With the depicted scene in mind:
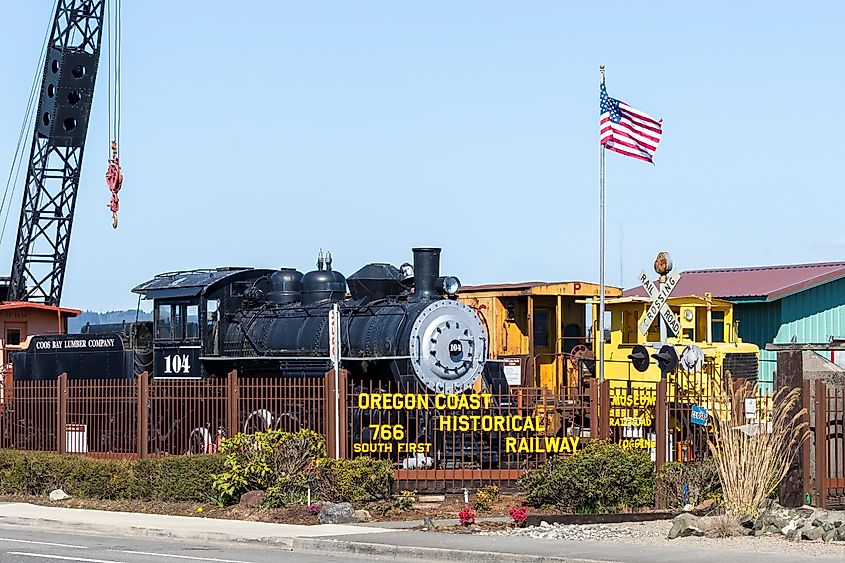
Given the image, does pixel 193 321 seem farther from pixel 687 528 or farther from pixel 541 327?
pixel 687 528

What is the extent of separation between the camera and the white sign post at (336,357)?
1995 centimetres

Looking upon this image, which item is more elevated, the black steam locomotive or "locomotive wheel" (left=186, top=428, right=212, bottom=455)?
the black steam locomotive

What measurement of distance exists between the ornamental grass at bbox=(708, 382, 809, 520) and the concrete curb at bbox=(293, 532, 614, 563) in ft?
10.0

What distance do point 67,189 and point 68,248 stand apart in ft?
6.62

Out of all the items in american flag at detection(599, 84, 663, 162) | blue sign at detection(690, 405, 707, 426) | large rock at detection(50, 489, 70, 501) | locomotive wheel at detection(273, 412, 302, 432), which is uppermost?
american flag at detection(599, 84, 663, 162)

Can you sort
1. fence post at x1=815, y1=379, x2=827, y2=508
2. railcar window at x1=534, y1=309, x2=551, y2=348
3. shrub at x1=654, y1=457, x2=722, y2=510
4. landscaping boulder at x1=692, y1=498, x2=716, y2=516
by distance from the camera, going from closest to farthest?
fence post at x1=815, y1=379, x2=827, y2=508 < landscaping boulder at x1=692, y1=498, x2=716, y2=516 < shrub at x1=654, y1=457, x2=722, y2=510 < railcar window at x1=534, y1=309, x2=551, y2=348

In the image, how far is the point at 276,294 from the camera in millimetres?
26078

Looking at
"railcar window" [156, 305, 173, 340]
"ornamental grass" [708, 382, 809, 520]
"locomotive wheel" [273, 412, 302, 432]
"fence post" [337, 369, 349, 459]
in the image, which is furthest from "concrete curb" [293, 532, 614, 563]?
"railcar window" [156, 305, 173, 340]

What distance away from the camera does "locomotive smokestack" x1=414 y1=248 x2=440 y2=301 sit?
2412cm

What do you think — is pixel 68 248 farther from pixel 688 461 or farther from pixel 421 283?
pixel 688 461

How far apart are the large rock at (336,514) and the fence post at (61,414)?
25.4 feet

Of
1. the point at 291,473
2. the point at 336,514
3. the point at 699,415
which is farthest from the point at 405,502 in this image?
the point at 699,415

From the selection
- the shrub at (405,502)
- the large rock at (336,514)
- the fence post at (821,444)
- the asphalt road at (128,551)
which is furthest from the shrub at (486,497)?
the fence post at (821,444)

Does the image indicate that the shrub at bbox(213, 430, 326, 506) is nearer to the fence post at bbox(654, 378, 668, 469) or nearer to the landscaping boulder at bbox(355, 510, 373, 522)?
the landscaping boulder at bbox(355, 510, 373, 522)
